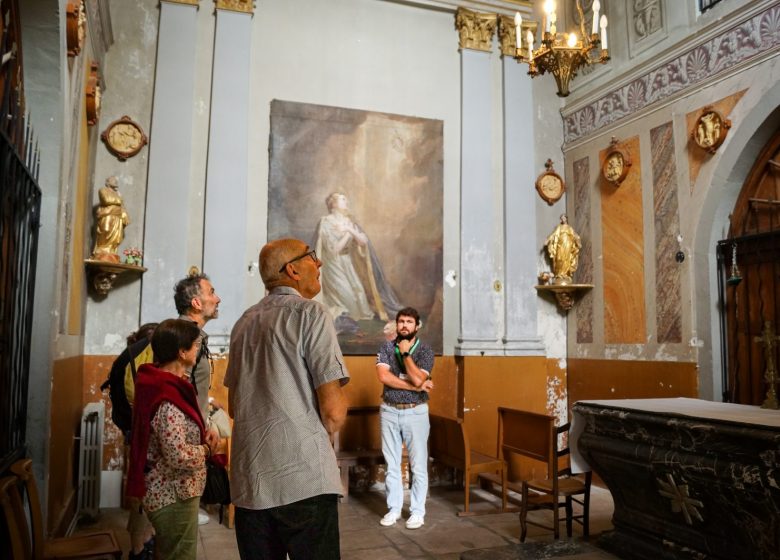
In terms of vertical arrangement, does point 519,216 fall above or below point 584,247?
above

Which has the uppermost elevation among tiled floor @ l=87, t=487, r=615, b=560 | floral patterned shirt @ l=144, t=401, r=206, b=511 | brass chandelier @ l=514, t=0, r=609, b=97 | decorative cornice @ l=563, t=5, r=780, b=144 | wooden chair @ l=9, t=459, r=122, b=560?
decorative cornice @ l=563, t=5, r=780, b=144

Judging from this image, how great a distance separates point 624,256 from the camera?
680 centimetres

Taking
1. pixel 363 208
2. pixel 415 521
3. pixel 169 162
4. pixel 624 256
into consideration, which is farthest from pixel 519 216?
pixel 169 162

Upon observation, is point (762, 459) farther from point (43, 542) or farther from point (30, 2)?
point (30, 2)

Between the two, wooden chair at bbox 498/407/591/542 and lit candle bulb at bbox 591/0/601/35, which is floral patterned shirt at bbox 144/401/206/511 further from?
lit candle bulb at bbox 591/0/601/35

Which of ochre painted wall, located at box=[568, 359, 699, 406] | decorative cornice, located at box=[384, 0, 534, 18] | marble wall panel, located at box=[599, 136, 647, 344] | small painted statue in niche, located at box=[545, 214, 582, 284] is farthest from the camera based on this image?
decorative cornice, located at box=[384, 0, 534, 18]

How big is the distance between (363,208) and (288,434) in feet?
16.3

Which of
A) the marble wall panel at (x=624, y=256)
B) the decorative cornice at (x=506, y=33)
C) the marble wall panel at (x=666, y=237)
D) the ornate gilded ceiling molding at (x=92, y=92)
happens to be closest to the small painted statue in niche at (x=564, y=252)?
the marble wall panel at (x=624, y=256)

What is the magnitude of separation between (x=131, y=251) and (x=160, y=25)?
93.8 inches

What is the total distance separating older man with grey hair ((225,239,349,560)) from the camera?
2188 millimetres

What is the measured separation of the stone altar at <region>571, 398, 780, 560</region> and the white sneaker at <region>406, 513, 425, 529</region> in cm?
139

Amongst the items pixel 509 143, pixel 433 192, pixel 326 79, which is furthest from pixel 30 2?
pixel 509 143

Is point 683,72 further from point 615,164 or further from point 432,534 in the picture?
point 432,534

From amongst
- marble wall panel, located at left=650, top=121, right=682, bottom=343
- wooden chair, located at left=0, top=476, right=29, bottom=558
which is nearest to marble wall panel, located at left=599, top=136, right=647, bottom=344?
marble wall panel, located at left=650, top=121, right=682, bottom=343
